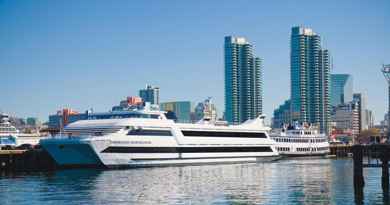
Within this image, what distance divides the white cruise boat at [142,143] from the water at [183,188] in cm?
462

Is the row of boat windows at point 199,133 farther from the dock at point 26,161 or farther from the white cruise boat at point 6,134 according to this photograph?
the white cruise boat at point 6,134

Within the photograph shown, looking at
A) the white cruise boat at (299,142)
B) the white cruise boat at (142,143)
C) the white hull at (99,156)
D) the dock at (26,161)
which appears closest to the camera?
the white hull at (99,156)

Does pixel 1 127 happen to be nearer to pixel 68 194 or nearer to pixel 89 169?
pixel 89 169

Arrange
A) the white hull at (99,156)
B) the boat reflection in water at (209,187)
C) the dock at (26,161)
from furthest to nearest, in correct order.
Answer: the dock at (26,161)
the white hull at (99,156)
the boat reflection in water at (209,187)

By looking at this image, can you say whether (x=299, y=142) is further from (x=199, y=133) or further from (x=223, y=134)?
(x=199, y=133)

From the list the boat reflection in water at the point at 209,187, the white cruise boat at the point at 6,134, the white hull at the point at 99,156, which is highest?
the white cruise boat at the point at 6,134

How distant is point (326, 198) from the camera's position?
37.7 m

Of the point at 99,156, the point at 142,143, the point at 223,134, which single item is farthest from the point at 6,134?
the point at 99,156

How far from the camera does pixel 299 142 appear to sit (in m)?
108

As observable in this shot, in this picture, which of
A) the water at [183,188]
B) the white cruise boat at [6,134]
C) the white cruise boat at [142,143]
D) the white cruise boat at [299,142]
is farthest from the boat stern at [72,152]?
the white cruise boat at [299,142]

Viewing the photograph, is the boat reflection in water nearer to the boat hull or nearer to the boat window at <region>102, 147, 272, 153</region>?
the boat hull

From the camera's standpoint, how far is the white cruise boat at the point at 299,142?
103438 mm

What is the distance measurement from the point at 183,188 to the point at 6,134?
60.5m

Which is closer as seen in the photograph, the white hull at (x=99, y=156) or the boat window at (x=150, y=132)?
the white hull at (x=99, y=156)
